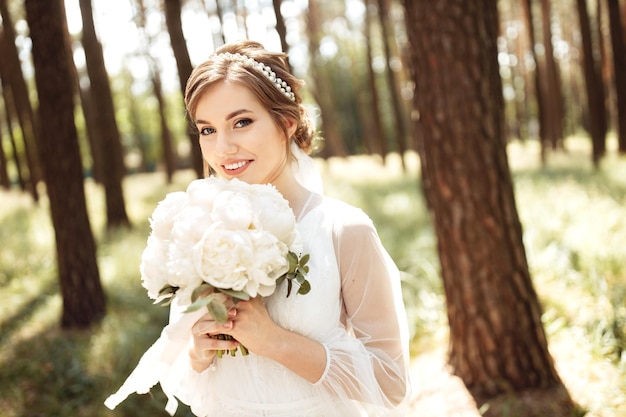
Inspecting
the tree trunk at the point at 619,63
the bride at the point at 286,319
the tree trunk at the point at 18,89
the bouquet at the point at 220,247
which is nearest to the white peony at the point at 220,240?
the bouquet at the point at 220,247

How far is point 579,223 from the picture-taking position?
7.69 m

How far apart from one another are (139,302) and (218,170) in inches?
234

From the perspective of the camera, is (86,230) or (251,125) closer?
(251,125)

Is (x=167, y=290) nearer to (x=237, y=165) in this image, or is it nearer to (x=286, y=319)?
(x=286, y=319)

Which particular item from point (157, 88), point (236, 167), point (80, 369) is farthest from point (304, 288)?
point (157, 88)

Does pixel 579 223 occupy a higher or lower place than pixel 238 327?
lower

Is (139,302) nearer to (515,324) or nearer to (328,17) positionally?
(515,324)

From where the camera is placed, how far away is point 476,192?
3932mm

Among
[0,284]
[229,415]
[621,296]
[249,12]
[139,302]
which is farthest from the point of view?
[249,12]

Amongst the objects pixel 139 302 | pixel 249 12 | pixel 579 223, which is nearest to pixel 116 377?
pixel 139 302

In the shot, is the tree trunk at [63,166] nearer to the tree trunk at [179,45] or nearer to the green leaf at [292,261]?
the tree trunk at [179,45]

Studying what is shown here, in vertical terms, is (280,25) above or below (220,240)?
above

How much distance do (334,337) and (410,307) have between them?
428 cm

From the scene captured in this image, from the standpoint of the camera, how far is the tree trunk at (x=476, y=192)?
12.7 feet
